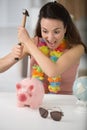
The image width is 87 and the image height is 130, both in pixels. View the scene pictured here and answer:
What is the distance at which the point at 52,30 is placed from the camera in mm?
601

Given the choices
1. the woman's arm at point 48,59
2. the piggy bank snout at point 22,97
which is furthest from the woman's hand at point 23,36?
the piggy bank snout at point 22,97

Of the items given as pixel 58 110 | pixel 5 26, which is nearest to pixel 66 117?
pixel 58 110

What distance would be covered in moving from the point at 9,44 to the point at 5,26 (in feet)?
0.13

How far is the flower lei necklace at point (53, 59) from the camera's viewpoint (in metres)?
0.64

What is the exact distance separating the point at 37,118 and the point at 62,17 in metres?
0.22

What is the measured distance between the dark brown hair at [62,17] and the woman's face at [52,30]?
0.01 m

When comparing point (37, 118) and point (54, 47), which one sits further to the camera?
point (54, 47)

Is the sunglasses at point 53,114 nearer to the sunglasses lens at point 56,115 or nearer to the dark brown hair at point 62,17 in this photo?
the sunglasses lens at point 56,115

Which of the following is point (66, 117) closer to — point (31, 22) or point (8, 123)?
point (8, 123)

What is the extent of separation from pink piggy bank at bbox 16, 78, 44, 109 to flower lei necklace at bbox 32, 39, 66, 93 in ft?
0.23

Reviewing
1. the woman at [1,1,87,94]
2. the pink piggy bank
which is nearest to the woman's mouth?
the woman at [1,1,87,94]

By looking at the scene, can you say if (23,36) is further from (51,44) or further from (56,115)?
(56,115)

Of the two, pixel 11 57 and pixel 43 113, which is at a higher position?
pixel 11 57

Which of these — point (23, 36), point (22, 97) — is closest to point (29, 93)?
point (22, 97)
